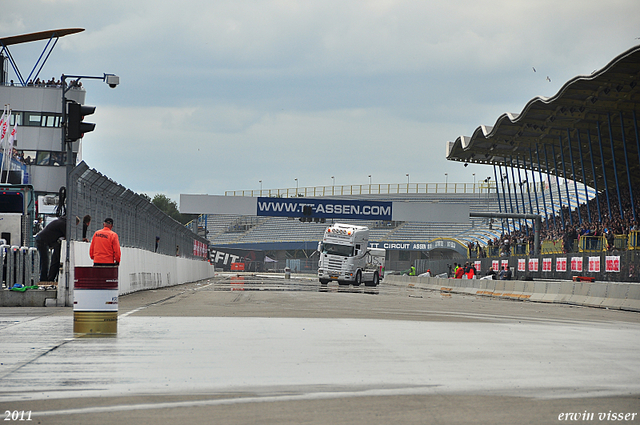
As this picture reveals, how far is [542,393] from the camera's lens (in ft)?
19.9

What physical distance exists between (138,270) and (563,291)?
14.5 metres

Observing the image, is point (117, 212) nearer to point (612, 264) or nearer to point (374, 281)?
point (612, 264)

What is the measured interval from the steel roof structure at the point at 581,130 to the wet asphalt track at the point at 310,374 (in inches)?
1205

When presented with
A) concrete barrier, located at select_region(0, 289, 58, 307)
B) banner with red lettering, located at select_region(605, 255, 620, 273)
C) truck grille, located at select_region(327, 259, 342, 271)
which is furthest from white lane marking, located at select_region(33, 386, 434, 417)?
truck grille, located at select_region(327, 259, 342, 271)

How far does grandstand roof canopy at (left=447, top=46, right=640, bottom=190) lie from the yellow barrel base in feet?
106

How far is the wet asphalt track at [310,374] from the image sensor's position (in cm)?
528

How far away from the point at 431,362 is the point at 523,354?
55.0 inches

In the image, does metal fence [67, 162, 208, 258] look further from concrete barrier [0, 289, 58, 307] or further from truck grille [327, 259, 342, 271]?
truck grille [327, 259, 342, 271]

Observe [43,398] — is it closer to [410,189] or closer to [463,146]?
[463,146]

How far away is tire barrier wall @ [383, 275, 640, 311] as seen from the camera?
21.8 m

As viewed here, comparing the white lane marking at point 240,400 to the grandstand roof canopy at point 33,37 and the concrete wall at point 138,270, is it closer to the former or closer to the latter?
the concrete wall at point 138,270

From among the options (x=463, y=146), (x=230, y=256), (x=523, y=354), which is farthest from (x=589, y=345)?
(x=230, y=256)

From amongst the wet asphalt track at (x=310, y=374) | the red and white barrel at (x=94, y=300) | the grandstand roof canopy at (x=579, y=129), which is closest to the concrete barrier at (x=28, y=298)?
the wet asphalt track at (x=310, y=374)

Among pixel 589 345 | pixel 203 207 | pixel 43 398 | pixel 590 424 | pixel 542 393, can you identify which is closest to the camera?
pixel 590 424
